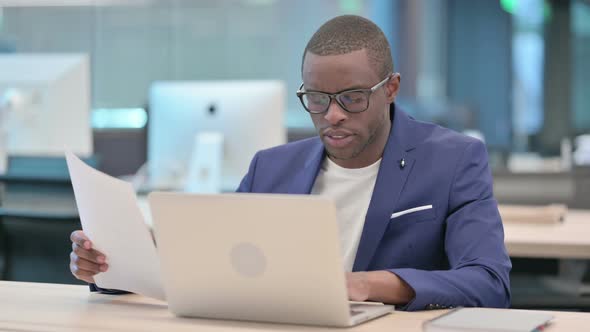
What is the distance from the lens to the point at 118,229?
161 cm

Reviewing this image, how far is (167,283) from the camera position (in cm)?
151

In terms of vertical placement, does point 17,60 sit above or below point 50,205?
above

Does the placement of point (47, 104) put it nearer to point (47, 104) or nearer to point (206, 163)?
point (47, 104)

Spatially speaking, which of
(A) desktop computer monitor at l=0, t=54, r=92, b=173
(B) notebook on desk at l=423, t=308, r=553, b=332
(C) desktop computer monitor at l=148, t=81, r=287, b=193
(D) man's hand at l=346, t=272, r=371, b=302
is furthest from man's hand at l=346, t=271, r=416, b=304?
(A) desktop computer monitor at l=0, t=54, r=92, b=173

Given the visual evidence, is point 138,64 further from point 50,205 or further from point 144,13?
point 50,205

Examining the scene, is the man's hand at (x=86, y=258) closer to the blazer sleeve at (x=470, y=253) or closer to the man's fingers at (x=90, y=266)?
the man's fingers at (x=90, y=266)

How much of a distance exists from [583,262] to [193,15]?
5180mm

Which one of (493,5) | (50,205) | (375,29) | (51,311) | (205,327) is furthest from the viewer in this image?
(493,5)

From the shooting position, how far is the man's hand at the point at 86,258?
1.69 m

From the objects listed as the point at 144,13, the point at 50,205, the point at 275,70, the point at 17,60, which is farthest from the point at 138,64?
the point at 50,205

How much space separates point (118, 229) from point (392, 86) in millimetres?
657

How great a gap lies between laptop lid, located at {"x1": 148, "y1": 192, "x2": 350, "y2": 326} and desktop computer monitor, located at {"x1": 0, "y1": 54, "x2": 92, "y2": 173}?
2.15 meters

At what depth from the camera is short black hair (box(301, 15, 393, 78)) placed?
176 centimetres

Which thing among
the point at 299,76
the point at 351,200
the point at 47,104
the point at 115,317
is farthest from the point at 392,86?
the point at 299,76
